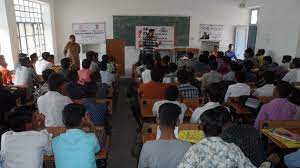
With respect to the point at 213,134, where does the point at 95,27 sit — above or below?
above

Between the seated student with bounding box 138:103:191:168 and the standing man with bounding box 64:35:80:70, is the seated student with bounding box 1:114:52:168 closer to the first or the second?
the seated student with bounding box 138:103:191:168

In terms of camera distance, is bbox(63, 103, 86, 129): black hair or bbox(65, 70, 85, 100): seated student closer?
bbox(63, 103, 86, 129): black hair

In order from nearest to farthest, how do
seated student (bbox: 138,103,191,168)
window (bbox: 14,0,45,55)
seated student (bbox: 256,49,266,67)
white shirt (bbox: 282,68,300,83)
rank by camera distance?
seated student (bbox: 138,103,191,168) → white shirt (bbox: 282,68,300,83) → window (bbox: 14,0,45,55) → seated student (bbox: 256,49,266,67)

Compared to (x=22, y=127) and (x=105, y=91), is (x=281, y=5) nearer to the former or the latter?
(x=105, y=91)

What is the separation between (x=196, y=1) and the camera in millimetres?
10375

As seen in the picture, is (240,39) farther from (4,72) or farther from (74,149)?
(74,149)

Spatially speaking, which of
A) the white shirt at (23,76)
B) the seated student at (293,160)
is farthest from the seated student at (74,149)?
the white shirt at (23,76)

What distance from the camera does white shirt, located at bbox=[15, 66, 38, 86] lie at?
545 centimetres

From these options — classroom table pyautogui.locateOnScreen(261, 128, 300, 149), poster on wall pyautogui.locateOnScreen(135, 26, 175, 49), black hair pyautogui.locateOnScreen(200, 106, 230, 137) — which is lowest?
classroom table pyautogui.locateOnScreen(261, 128, 300, 149)

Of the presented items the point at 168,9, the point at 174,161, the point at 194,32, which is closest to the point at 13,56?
the point at 174,161

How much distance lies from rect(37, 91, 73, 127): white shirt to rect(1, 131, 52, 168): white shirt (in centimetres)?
105

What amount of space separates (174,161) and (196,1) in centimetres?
931

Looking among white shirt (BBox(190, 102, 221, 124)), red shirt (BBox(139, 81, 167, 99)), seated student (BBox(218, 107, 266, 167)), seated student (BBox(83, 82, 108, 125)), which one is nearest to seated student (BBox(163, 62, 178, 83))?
red shirt (BBox(139, 81, 167, 99))

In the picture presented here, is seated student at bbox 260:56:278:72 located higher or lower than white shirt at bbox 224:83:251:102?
higher
